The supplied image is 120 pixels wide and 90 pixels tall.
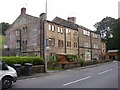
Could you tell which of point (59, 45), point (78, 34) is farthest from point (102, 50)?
point (59, 45)

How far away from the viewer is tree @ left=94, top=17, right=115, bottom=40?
4075 inches

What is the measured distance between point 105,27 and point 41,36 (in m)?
65.1

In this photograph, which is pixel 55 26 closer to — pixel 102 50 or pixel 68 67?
pixel 68 67

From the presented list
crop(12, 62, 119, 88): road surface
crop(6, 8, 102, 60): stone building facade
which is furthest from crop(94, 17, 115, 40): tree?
crop(12, 62, 119, 88): road surface

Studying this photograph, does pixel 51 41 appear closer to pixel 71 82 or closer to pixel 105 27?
pixel 71 82

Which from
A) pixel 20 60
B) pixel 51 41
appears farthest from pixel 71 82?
pixel 51 41

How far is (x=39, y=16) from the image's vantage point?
4600 centimetres

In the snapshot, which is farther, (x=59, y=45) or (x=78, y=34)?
(x=78, y=34)

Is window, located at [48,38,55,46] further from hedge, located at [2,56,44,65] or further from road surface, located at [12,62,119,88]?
road surface, located at [12,62,119,88]

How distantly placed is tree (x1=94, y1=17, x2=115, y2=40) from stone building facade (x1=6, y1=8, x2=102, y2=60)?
44.7 m

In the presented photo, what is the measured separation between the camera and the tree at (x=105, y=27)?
340 feet

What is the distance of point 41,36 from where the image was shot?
44.2 m

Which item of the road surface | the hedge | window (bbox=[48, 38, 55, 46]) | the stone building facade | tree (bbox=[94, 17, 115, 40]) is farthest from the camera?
tree (bbox=[94, 17, 115, 40])

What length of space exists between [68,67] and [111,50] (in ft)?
199
